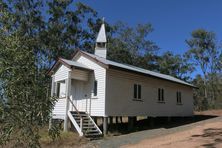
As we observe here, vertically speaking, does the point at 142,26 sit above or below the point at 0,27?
above

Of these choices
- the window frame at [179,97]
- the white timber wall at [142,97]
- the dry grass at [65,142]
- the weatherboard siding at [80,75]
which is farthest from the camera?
the window frame at [179,97]

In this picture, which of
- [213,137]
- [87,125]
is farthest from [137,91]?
[213,137]

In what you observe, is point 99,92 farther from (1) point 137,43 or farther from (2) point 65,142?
(1) point 137,43

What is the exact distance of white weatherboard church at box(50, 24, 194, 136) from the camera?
665 inches

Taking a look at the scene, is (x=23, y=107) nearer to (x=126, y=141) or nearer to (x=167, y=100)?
(x=126, y=141)

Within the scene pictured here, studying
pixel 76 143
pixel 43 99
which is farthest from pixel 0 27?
pixel 76 143

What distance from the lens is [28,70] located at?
5.36 metres

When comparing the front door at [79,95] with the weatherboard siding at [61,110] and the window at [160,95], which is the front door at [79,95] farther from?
the window at [160,95]

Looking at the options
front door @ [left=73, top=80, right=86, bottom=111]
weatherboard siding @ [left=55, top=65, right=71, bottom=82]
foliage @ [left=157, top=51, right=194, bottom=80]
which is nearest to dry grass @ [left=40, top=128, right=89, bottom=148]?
front door @ [left=73, top=80, right=86, bottom=111]

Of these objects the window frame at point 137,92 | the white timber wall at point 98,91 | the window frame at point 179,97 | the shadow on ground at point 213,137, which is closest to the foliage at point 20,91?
the shadow on ground at point 213,137

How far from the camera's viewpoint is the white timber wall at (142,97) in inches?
687

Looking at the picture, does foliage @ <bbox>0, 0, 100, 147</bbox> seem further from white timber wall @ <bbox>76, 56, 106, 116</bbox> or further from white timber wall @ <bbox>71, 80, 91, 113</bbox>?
white timber wall @ <bbox>71, 80, 91, 113</bbox>

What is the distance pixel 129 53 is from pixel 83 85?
90.6ft

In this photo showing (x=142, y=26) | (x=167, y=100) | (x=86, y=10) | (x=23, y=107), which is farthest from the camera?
(x=142, y=26)
